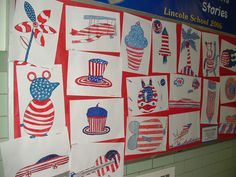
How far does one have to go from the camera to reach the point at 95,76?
130 centimetres

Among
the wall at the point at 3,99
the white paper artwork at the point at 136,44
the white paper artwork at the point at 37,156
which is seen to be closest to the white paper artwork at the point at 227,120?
the white paper artwork at the point at 136,44

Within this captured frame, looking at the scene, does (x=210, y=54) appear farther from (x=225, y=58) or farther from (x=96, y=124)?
(x=96, y=124)

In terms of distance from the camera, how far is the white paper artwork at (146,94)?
145 cm

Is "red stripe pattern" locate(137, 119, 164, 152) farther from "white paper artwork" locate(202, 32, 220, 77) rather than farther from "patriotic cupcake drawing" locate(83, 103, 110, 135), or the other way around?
"white paper artwork" locate(202, 32, 220, 77)

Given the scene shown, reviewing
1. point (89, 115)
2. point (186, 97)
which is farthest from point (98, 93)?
point (186, 97)

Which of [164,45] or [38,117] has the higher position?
[164,45]

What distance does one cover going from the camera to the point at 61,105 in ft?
3.97

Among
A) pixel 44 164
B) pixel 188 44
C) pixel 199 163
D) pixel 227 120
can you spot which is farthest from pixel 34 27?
pixel 227 120

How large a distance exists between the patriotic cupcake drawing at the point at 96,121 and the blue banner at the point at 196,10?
0.59 metres

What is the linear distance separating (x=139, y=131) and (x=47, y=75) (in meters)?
0.65

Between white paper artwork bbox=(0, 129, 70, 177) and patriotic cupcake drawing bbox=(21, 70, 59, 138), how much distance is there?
5 cm

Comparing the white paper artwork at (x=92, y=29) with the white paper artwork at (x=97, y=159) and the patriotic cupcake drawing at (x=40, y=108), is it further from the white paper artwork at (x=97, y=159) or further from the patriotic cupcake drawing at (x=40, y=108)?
the white paper artwork at (x=97, y=159)

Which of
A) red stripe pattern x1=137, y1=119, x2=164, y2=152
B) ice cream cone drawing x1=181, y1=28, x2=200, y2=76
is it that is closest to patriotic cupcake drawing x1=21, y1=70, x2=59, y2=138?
red stripe pattern x1=137, y1=119, x2=164, y2=152

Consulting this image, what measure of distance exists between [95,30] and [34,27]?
1.03 ft
